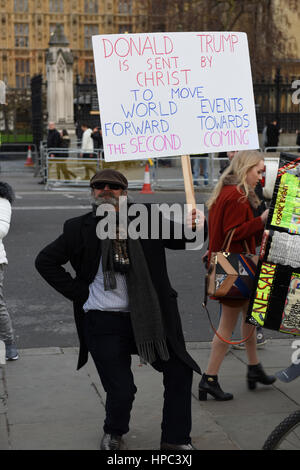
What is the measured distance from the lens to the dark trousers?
422 centimetres

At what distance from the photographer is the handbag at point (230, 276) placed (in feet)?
16.6

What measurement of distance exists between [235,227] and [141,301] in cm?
130

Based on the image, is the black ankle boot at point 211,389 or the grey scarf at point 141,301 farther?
the black ankle boot at point 211,389

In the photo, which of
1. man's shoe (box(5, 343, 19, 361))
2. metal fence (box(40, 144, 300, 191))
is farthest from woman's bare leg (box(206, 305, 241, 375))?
metal fence (box(40, 144, 300, 191))

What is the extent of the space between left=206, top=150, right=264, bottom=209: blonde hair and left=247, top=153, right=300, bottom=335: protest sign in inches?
32.3

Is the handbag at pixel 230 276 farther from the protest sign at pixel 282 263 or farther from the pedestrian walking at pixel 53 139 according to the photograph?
the pedestrian walking at pixel 53 139

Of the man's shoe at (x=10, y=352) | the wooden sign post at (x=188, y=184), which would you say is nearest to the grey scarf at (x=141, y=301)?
the wooden sign post at (x=188, y=184)

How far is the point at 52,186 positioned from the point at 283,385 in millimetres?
15218

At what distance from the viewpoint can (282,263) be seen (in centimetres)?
436

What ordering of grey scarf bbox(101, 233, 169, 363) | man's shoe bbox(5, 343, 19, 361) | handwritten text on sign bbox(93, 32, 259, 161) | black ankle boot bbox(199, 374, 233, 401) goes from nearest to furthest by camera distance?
grey scarf bbox(101, 233, 169, 363) < handwritten text on sign bbox(93, 32, 259, 161) < black ankle boot bbox(199, 374, 233, 401) < man's shoe bbox(5, 343, 19, 361)

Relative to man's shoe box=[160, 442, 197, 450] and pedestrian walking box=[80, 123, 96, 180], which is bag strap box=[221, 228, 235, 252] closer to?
man's shoe box=[160, 442, 197, 450]

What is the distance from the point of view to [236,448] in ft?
14.4

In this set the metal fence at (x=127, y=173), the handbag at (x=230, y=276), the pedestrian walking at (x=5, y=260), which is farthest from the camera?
the metal fence at (x=127, y=173)
